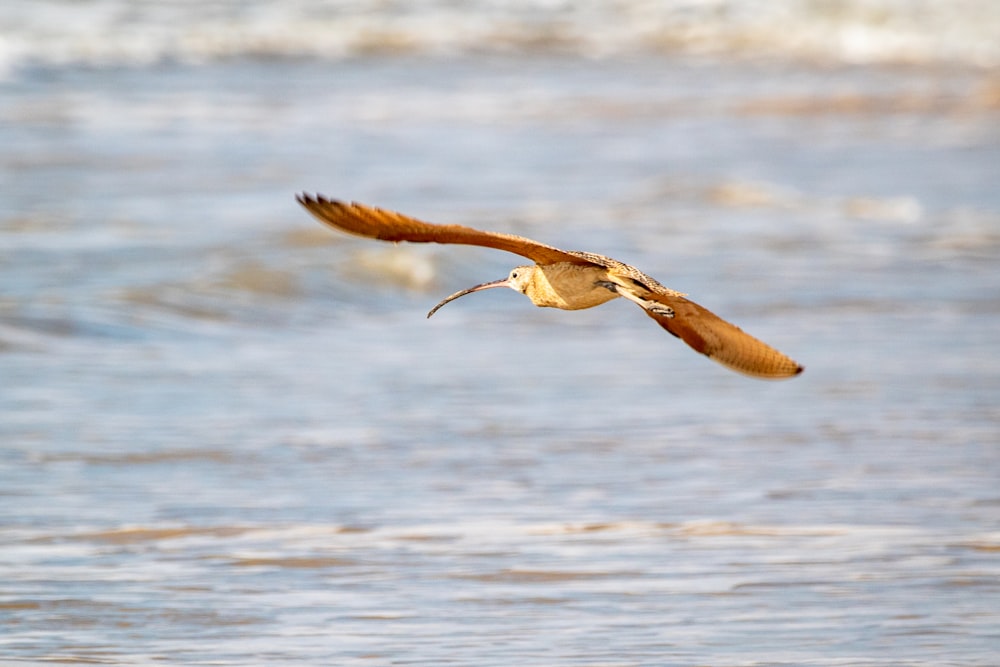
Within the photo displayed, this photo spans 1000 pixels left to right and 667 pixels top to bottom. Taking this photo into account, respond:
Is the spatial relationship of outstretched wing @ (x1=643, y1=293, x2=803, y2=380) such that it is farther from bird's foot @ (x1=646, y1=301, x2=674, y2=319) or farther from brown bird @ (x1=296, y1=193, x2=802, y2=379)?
bird's foot @ (x1=646, y1=301, x2=674, y2=319)

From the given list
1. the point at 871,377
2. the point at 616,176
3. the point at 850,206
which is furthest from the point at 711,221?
the point at 871,377

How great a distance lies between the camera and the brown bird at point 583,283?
140 inches

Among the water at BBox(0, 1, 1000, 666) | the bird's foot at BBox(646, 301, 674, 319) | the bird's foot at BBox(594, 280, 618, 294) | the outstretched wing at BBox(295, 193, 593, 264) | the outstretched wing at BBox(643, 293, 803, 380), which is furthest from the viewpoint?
the water at BBox(0, 1, 1000, 666)

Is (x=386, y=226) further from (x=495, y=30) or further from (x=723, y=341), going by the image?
(x=495, y=30)

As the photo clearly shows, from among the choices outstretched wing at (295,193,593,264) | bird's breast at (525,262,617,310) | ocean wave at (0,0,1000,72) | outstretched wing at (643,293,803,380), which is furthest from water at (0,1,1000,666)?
ocean wave at (0,0,1000,72)

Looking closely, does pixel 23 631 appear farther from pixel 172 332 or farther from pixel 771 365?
pixel 172 332

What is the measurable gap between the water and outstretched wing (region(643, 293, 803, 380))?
30.1 inches

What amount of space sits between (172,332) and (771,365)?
456 centimetres

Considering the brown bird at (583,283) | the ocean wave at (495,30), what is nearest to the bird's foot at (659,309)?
the brown bird at (583,283)

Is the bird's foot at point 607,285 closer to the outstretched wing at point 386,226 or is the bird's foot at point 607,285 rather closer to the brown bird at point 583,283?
the brown bird at point 583,283

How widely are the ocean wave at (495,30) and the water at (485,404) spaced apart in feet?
17.4

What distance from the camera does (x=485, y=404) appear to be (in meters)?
6.86

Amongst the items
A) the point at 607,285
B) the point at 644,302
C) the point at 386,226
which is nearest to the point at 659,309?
the point at 644,302

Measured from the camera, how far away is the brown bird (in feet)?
11.7
